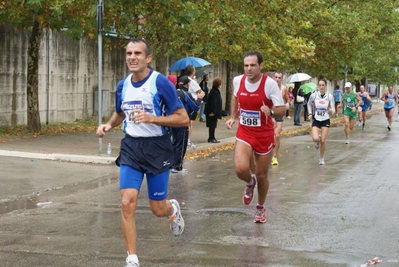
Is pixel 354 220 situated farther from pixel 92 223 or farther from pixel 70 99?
pixel 70 99

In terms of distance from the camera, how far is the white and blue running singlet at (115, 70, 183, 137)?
6.96m

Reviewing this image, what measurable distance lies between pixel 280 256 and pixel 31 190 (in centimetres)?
537

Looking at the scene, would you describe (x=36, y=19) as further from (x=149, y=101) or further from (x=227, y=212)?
(x=149, y=101)

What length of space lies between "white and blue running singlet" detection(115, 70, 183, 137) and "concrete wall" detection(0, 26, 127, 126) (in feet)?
48.4

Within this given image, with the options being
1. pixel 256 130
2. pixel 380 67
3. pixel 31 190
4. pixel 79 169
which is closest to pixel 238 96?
pixel 256 130

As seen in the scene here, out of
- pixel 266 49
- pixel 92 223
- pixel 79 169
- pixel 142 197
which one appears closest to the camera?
pixel 92 223

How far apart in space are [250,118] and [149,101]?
2.57m

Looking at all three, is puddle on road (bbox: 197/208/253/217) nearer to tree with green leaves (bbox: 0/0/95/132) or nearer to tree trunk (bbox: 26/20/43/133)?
tree with green leaves (bbox: 0/0/95/132)

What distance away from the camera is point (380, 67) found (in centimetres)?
5300

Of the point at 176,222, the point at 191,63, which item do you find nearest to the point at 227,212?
the point at 176,222

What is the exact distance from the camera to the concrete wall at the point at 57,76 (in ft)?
70.3

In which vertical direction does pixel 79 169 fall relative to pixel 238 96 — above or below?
below

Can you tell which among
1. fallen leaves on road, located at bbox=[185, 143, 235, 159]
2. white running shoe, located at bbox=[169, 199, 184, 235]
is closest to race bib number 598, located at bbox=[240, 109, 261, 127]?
white running shoe, located at bbox=[169, 199, 184, 235]

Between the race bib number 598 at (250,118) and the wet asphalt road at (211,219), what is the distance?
3.71 feet
